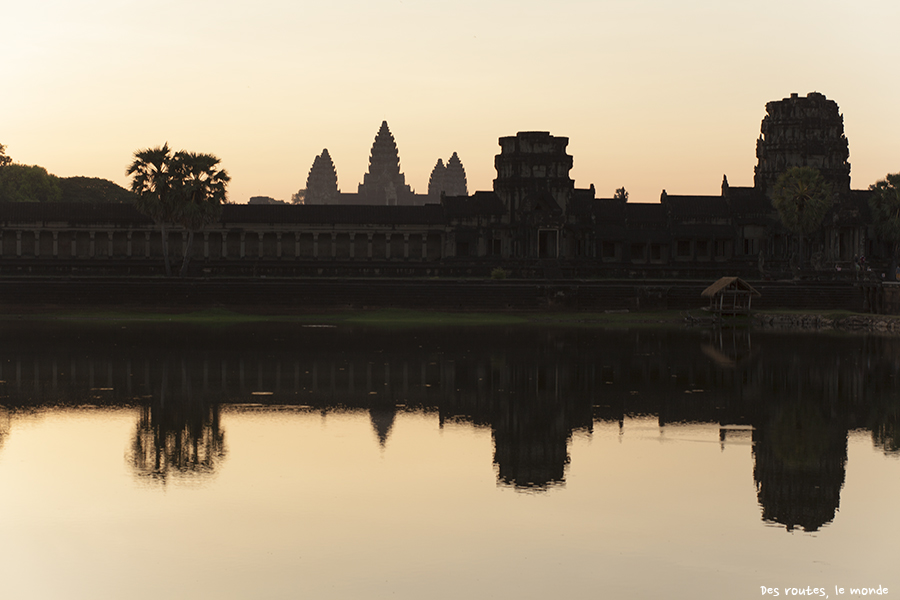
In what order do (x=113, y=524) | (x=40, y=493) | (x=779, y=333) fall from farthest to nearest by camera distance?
1. (x=779, y=333)
2. (x=40, y=493)
3. (x=113, y=524)

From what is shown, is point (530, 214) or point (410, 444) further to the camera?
point (530, 214)

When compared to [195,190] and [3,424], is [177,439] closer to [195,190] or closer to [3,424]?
[3,424]

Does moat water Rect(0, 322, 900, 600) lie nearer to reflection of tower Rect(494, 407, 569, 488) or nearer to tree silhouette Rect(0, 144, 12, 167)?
reflection of tower Rect(494, 407, 569, 488)


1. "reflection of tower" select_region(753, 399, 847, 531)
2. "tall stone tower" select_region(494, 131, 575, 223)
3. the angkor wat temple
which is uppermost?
"tall stone tower" select_region(494, 131, 575, 223)

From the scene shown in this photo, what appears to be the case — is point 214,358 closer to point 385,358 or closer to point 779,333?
point 385,358

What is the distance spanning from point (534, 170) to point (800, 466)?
67.7m

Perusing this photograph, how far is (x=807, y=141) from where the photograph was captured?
86.4 m

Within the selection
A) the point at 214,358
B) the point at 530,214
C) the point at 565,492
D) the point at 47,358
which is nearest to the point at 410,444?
the point at 565,492

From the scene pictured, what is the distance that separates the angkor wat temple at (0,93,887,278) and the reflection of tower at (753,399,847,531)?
56317 millimetres

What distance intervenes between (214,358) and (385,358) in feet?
19.8

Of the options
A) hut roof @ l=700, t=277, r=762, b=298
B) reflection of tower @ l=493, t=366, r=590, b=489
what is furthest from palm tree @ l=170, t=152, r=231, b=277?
reflection of tower @ l=493, t=366, r=590, b=489

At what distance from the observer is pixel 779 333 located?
5022 cm

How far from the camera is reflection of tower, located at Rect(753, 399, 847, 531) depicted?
573 inches

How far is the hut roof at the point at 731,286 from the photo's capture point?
56.6m
